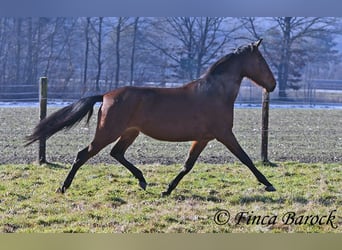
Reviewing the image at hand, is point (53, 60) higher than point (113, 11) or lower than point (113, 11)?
lower

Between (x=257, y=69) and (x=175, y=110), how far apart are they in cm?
76

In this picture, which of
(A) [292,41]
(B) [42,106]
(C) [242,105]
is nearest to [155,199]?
(C) [242,105]

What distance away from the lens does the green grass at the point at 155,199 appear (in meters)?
4.54

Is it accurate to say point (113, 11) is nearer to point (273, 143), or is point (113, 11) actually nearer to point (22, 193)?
point (22, 193)

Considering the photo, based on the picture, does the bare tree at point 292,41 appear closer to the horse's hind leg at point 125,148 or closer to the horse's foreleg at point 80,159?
the horse's hind leg at point 125,148

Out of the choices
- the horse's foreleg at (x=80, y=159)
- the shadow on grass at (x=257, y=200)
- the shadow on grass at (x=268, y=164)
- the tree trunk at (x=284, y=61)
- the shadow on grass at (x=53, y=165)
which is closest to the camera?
the shadow on grass at (x=257, y=200)

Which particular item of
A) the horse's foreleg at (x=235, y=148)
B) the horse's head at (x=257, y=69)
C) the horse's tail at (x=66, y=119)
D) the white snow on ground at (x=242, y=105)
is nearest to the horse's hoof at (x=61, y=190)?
the horse's tail at (x=66, y=119)

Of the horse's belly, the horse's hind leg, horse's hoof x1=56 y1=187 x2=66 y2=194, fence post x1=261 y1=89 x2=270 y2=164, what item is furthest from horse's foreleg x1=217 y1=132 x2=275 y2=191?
fence post x1=261 y1=89 x2=270 y2=164

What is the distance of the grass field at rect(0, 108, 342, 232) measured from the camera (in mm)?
4586

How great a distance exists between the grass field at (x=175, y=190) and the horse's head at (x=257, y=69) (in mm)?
909

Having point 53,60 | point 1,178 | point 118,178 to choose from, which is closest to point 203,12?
point 53,60

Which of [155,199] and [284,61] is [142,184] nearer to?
[155,199]

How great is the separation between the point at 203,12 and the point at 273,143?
337 cm

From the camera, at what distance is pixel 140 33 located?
5348 mm
